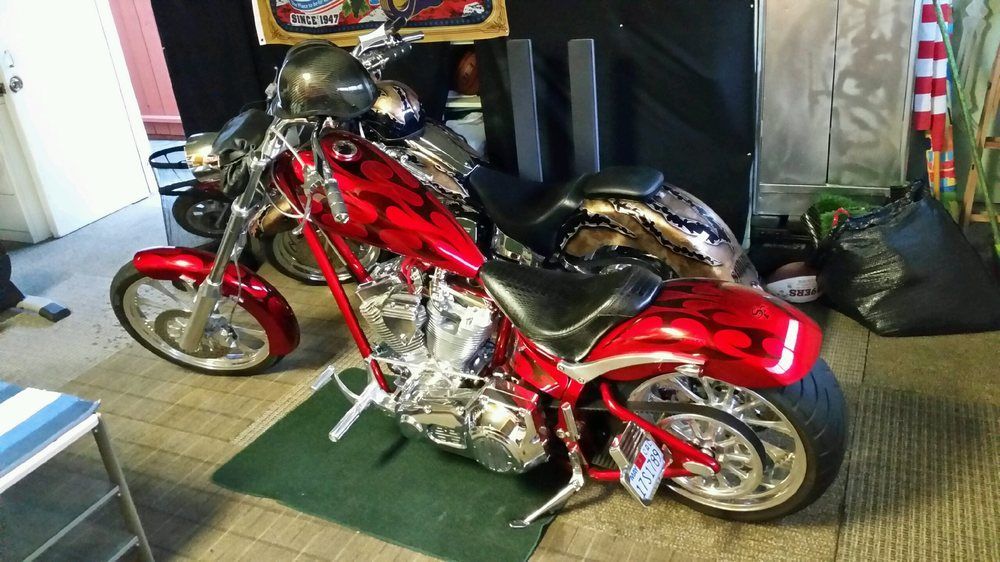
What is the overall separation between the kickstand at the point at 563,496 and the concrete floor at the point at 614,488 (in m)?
0.06

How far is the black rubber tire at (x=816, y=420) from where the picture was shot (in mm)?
1506

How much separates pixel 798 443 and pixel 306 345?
173cm

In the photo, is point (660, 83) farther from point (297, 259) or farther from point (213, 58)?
point (213, 58)

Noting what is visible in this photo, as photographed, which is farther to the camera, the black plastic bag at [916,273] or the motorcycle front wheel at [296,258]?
the motorcycle front wheel at [296,258]

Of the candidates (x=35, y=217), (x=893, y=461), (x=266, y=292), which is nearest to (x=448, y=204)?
(x=266, y=292)

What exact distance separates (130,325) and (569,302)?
1.71 metres

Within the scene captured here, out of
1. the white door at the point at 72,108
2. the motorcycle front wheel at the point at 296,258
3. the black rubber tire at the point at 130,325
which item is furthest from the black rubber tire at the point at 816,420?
the white door at the point at 72,108

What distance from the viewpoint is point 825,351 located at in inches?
93.9

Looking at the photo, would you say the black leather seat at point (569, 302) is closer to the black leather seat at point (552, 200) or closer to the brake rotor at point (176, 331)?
the black leather seat at point (552, 200)

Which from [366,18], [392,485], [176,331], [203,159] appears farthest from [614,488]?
[366,18]

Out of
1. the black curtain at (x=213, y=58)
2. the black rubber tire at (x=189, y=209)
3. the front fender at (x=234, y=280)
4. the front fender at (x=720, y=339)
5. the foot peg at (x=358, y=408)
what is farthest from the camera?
the black curtain at (x=213, y=58)

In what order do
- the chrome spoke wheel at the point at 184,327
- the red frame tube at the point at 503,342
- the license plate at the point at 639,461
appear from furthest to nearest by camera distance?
1. the chrome spoke wheel at the point at 184,327
2. the red frame tube at the point at 503,342
3. the license plate at the point at 639,461

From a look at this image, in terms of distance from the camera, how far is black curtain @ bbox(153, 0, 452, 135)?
3.31 metres

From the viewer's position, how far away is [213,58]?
3.43 meters
